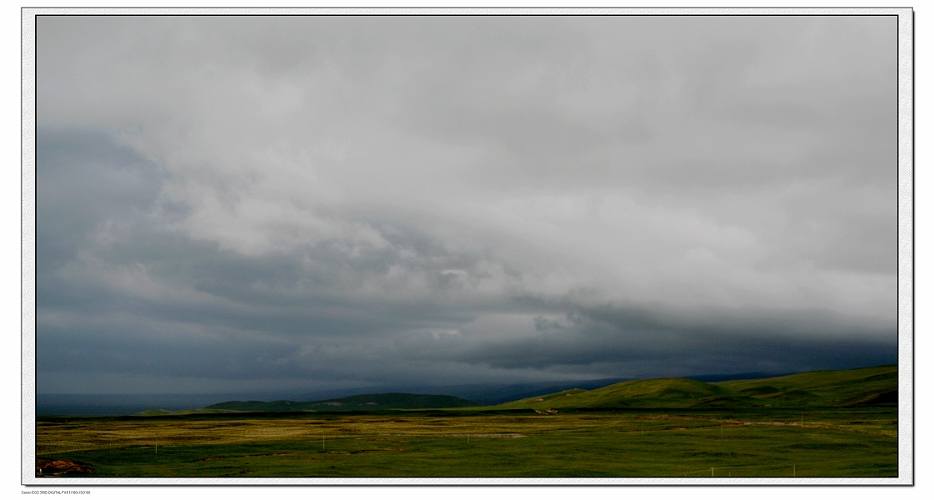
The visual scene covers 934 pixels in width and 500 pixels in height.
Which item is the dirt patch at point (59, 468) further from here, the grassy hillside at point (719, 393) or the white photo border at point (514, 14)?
the grassy hillside at point (719, 393)

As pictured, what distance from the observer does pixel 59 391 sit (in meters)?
33.8

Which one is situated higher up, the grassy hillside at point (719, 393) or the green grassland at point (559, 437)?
the grassy hillside at point (719, 393)

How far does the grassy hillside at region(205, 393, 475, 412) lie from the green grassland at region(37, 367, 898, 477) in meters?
0.35

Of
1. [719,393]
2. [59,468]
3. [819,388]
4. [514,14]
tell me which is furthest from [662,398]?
[59,468]

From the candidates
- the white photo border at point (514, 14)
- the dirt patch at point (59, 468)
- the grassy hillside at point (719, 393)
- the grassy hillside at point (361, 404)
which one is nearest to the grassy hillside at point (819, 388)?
the grassy hillside at point (719, 393)

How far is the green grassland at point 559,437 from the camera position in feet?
111

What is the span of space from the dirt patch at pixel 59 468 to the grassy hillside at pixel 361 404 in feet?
23.0

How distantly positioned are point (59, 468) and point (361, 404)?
14550 mm

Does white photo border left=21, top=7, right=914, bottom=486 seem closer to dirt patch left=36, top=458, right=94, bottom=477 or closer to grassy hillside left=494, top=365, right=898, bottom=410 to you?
dirt patch left=36, top=458, right=94, bottom=477

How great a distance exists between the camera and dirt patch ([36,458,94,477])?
1298 inches

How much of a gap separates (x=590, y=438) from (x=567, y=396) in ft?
12.4

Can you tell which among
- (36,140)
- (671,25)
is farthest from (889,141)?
(36,140)
